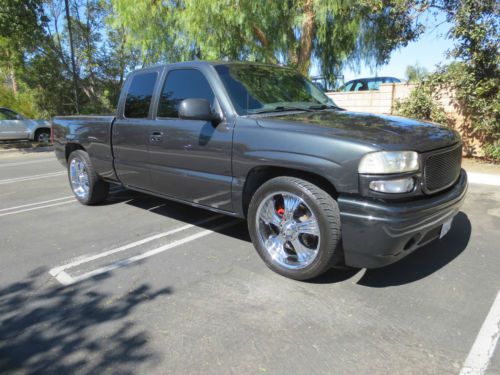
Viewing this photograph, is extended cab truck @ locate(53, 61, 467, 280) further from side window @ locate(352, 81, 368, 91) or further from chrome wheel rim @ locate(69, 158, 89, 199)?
side window @ locate(352, 81, 368, 91)

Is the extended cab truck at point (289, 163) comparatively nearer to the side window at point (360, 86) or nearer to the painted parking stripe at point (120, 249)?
the painted parking stripe at point (120, 249)

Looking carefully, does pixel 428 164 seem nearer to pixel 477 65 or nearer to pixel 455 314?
pixel 455 314

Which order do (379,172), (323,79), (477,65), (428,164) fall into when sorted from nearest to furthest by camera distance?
1. (379,172)
2. (428,164)
3. (477,65)
4. (323,79)

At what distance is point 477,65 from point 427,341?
27.9 ft

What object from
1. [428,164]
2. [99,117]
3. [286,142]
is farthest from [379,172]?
[99,117]

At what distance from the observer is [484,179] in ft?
24.5

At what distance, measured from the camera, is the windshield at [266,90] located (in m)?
3.83

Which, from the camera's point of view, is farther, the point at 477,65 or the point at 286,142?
the point at 477,65

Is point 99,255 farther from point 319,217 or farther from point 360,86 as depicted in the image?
point 360,86

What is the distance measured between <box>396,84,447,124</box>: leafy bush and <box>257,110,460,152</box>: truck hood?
271 inches

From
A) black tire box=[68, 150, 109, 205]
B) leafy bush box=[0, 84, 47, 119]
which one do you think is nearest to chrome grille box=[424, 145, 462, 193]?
black tire box=[68, 150, 109, 205]

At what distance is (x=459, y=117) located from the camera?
9.82m

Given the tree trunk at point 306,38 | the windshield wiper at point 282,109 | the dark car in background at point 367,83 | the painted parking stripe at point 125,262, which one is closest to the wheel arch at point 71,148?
the painted parking stripe at point 125,262

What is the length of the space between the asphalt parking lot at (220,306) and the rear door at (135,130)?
→ 0.71m
